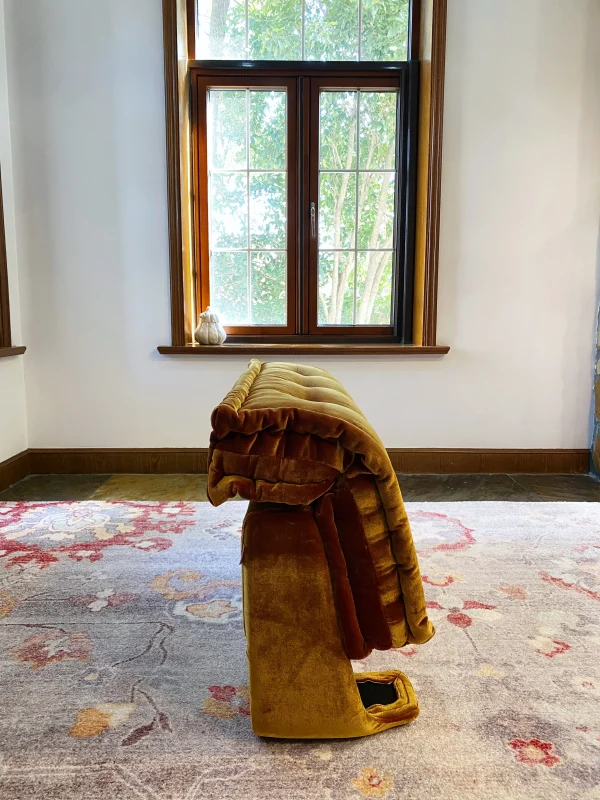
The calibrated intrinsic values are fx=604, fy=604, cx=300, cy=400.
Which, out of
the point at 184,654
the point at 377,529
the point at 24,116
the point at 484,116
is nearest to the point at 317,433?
the point at 377,529

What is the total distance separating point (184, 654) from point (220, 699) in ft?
0.73

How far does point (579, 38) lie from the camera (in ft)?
10.8

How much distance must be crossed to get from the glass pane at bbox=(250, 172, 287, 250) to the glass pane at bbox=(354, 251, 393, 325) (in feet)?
1.67

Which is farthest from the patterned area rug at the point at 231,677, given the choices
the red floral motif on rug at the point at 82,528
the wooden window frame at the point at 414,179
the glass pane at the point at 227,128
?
the glass pane at the point at 227,128

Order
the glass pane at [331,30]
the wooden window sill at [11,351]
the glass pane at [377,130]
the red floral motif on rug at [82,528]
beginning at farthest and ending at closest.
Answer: the glass pane at [377,130] < the glass pane at [331,30] < the wooden window sill at [11,351] < the red floral motif on rug at [82,528]

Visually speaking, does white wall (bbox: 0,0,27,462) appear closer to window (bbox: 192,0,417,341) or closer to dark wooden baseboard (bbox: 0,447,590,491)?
dark wooden baseboard (bbox: 0,447,590,491)

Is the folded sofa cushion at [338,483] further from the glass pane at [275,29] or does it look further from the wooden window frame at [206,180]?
the glass pane at [275,29]

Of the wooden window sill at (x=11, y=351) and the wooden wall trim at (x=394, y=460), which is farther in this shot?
the wooden wall trim at (x=394, y=460)

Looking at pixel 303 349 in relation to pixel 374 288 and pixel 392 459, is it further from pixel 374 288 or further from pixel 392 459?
pixel 392 459

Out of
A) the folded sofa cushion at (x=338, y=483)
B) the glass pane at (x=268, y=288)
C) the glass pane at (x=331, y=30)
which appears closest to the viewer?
the folded sofa cushion at (x=338, y=483)

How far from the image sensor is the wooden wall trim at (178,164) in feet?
10.6

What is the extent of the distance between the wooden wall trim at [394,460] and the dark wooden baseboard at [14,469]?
0.05 m

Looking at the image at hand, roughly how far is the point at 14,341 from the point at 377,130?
7.92ft

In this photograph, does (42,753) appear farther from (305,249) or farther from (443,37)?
(443,37)
